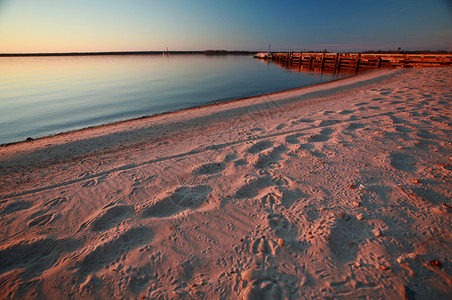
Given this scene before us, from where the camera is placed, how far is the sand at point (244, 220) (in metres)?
1.81

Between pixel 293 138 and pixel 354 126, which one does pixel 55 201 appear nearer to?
pixel 293 138

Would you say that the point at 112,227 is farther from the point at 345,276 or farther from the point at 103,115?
the point at 103,115

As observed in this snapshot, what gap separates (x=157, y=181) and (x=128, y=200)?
1.97 ft

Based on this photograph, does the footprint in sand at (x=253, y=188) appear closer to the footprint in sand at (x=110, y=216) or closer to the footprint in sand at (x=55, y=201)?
the footprint in sand at (x=110, y=216)

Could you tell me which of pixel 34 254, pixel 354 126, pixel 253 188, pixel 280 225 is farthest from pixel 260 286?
pixel 354 126

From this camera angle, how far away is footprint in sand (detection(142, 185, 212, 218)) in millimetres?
2758

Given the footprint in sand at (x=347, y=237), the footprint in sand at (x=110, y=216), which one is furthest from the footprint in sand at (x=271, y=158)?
the footprint in sand at (x=110, y=216)

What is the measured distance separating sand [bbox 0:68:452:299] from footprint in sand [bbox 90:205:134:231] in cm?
2

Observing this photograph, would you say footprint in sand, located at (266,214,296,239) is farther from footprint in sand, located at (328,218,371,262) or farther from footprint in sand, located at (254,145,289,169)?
footprint in sand, located at (254,145,289,169)

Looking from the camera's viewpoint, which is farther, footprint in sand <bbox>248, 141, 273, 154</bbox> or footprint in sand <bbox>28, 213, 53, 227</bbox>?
footprint in sand <bbox>248, 141, 273, 154</bbox>

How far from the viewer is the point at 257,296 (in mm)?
1687

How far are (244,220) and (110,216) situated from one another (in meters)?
1.92

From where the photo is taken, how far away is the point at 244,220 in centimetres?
251

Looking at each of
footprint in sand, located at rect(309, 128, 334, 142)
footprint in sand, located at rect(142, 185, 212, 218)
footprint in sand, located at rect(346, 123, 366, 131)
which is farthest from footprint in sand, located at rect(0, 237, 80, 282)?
footprint in sand, located at rect(346, 123, 366, 131)
